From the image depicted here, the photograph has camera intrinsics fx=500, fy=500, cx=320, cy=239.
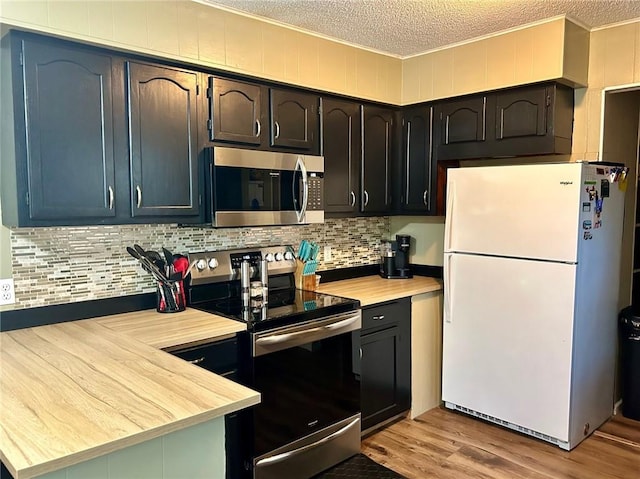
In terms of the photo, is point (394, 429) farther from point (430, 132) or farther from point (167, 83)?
point (167, 83)

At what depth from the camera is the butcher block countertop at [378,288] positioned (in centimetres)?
303

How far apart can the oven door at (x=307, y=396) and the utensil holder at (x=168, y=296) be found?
1.73 ft

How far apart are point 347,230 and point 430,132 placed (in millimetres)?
904

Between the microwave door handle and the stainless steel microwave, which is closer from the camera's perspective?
the stainless steel microwave

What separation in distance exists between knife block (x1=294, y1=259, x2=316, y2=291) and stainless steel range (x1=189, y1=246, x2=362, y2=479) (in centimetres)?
7

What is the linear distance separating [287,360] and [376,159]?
162cm

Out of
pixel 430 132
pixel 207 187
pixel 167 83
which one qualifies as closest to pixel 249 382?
pixel 207 187

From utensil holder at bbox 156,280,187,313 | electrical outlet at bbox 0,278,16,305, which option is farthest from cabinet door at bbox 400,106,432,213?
electrical outlet at bbox 0,278,16,305

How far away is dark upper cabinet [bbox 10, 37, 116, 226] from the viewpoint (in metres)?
1.96

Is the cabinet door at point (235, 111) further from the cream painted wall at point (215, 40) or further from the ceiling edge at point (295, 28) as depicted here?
the ceiling edge at point (295, 28)

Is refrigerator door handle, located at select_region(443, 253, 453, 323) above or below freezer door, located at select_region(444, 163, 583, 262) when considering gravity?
below

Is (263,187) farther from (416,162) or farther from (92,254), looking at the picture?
(416,162)

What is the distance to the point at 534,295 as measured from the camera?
2852 millimetres

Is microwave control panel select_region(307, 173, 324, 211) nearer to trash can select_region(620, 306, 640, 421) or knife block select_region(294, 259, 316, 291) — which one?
knife block select_region(294, 259, 316, 291)
